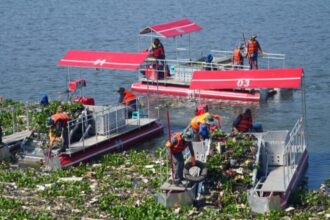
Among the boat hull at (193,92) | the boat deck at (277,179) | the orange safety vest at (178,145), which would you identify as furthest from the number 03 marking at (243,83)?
the boat hull at (193,92)

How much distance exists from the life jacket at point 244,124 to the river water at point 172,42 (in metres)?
2.62

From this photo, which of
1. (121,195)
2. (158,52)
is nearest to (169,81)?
(158,52)

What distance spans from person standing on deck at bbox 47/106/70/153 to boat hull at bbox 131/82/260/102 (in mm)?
10666

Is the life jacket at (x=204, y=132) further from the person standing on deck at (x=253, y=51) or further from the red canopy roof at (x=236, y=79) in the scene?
the person standing on deck at (x=253, y=51)

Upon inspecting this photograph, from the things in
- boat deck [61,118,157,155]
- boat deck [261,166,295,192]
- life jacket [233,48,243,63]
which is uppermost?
life jacket [233,48,243,63]

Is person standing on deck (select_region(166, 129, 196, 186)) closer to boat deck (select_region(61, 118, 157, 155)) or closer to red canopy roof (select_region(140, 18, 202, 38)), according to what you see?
boat deck (select_region(61, 118, 157, 155))

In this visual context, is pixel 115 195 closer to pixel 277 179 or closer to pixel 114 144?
pixel 277 179

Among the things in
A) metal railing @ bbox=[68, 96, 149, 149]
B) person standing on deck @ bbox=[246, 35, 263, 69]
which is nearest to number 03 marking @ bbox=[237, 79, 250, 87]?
metal railing @ bbox=[68, 96, 149, 149]

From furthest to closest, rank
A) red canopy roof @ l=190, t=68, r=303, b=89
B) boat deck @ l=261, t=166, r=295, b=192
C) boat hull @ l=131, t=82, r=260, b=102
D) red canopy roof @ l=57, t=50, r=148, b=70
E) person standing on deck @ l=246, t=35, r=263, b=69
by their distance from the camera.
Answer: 1. person standing on deck @ l=246, t=35, r=263, b=69
2. boat hull @ l=131, t=82, r=260, b=102
3. red canopy roof @ l=57, t=50, r=148, b=70
4. red canopy roof @ l=190, t=68, r=303, b=89
5. boat deck @ l=261, t=166, r=295, b=192

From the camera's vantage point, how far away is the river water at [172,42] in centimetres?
4178

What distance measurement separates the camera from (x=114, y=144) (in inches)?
1363

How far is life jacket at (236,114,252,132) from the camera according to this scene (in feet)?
107

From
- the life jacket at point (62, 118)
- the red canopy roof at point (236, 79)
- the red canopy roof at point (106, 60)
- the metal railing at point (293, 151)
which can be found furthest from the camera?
the red canopy roof at point (106, 60)

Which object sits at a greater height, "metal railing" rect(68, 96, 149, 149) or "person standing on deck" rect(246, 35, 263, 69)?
"person standing on deck" rect(246, 35, 263, 69)
